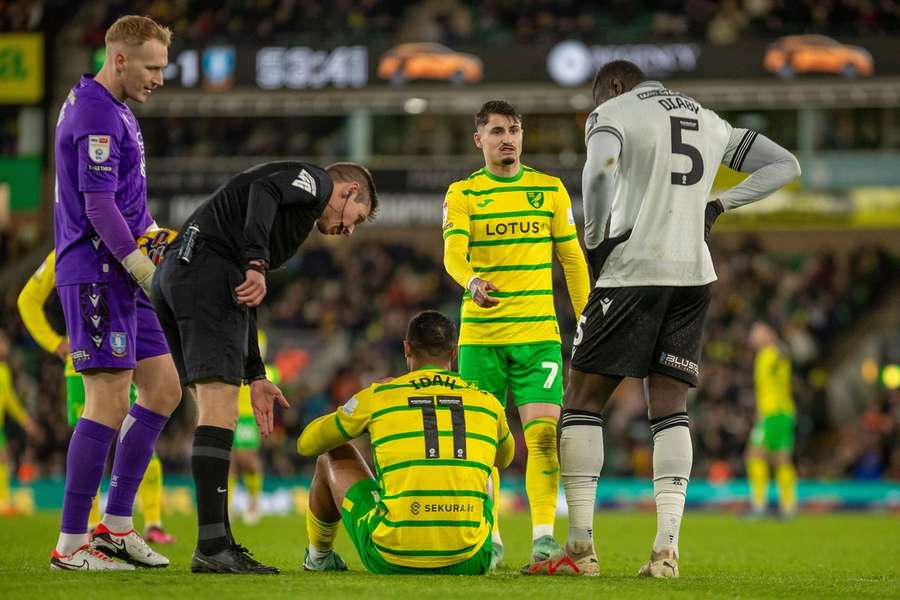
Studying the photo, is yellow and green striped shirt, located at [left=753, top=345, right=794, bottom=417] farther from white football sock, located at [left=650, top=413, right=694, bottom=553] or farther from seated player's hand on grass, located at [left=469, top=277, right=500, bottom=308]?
seated player's hand on grass, located at [left=469, top=277, right=500, bottom=308]

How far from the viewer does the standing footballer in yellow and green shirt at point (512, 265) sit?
6.90 m

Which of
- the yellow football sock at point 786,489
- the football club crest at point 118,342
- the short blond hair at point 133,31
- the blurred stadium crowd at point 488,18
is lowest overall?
the yellow football sock at point 786,489

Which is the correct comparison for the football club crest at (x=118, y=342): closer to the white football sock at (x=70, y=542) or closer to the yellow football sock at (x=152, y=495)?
the white football sock at (x=70, y=542)

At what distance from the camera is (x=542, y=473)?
6.63m

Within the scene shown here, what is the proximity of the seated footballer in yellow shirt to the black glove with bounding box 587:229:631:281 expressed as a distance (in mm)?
870

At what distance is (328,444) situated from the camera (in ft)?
18.3

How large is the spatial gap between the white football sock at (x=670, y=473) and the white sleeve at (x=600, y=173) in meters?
1.07

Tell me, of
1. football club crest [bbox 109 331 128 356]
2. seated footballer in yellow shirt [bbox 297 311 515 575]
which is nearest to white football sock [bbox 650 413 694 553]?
seated footballer in yellow shirt [bbox 297 311 515 575]

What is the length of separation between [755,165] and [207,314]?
2851 mm

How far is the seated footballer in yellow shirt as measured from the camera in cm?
537

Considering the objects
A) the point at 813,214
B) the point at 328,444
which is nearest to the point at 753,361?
the point at 813,214

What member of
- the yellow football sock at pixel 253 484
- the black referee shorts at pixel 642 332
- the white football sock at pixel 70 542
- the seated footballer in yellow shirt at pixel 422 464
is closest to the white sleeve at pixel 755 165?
the black referee shorts at pixel 642 332

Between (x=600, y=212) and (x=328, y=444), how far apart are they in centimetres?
168

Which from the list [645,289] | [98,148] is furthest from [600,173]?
[98,148]
